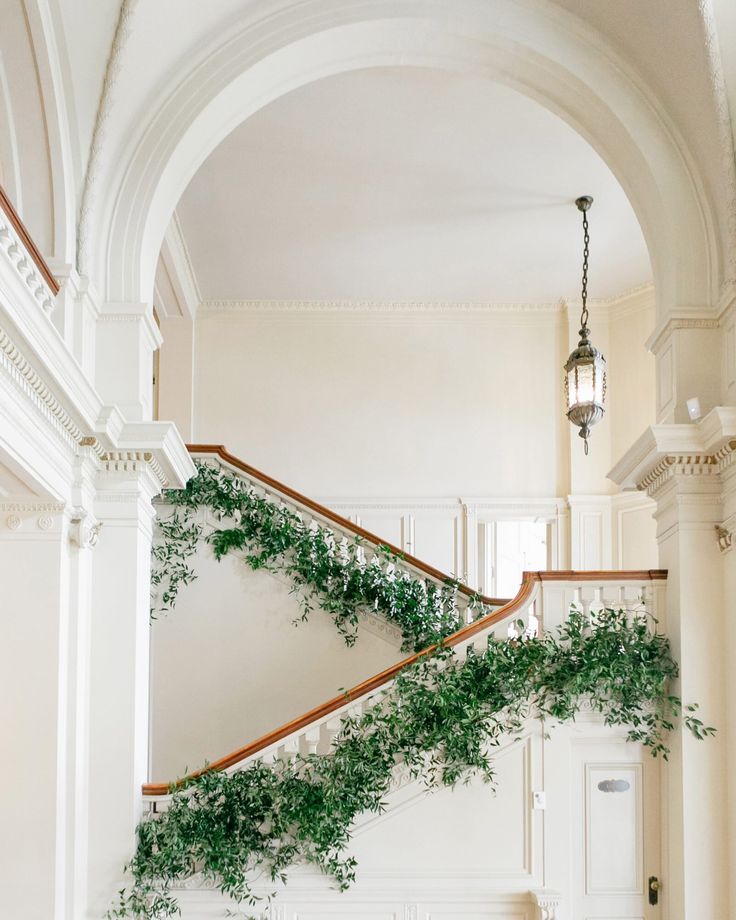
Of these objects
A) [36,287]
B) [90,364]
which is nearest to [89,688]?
[90,364]

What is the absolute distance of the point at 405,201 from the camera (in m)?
11.2

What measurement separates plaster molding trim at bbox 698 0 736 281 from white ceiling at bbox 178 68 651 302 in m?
2.13

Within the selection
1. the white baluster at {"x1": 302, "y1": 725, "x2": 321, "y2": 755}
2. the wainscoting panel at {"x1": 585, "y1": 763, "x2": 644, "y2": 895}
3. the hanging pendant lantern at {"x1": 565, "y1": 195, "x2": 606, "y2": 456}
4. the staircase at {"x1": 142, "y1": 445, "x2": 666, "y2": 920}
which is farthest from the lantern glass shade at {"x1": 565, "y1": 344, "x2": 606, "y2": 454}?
the white baluster at {"x1": 302, "y1": 725, "x2": 321, "y2": 755}

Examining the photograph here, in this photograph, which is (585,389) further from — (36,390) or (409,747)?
(36,390)

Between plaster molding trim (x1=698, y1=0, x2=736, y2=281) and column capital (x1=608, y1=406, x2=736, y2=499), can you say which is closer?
plaster molding trim (x1=698, y1=0, x2=736, y2=281)

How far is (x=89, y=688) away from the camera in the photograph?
782 cm

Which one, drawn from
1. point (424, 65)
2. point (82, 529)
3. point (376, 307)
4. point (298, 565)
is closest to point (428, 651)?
point (298, 565)

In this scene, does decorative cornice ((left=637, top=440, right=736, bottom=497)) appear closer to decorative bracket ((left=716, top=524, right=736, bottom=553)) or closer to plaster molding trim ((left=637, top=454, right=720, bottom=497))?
plaster molding trim ((left=637, top=454, right=720, bottom=497))

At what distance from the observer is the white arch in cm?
809

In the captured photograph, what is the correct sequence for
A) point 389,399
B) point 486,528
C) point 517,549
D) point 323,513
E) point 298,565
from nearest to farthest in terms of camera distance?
point 298,565 < point 323,513 < point 486,528 < point 517,549 < point 389,399

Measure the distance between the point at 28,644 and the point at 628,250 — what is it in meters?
8.10

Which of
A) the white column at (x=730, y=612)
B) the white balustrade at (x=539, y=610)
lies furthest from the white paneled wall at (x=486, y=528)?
the white column at (x=730, y=612)

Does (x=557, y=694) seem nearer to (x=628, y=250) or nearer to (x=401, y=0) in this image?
(x=401, y=0)

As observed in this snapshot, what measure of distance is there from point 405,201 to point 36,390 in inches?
225
